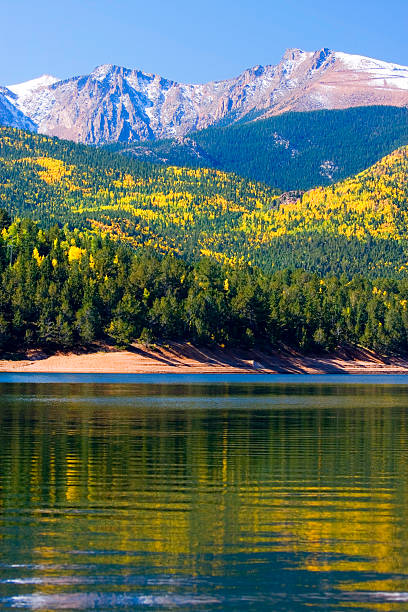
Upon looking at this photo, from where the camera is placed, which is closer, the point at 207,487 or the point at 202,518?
the point at 202,518

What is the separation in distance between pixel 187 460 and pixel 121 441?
8.79 meters

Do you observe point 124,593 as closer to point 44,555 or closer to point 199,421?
point 44,555

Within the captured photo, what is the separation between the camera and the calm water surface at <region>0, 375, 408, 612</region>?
76.8 ft

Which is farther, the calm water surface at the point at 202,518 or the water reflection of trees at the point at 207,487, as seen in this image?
the water reflection of trees at the point at 207,487

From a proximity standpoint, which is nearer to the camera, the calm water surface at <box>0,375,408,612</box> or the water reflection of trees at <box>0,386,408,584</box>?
the calm water surface at <box>0,375,408,612</box>

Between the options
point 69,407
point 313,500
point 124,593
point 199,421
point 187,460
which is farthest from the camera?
point 69,407

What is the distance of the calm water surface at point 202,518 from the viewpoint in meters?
23.4

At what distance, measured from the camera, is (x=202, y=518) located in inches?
1235

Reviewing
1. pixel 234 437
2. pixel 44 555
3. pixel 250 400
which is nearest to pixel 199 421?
pixel 234 437

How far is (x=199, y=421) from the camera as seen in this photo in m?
69.7

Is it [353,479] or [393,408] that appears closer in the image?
[353,479]

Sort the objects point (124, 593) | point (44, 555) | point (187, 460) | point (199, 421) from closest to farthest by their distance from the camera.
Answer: point (124, 593)
point (44, 555)
point (187, 460)
point (199, 421)

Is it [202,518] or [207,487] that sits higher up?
[202,518]

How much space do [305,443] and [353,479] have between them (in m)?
14.1
